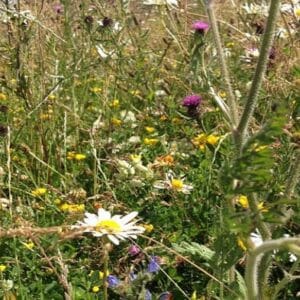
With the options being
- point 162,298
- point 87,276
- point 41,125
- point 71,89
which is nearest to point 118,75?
point 71,89

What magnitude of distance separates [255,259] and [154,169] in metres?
1.05

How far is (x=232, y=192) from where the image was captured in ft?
3.28

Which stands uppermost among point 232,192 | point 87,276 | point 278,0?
point 278,0

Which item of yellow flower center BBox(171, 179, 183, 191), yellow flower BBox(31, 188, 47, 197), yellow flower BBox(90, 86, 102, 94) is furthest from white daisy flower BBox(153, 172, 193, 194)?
yellow flower BBox(90, 86, 102, 94)

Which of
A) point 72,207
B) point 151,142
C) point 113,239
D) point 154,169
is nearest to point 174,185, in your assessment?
point 154,169

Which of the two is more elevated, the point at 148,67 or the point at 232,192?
the point at 232,192

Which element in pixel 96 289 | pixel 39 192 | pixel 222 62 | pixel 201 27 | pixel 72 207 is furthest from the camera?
pixel 39 192

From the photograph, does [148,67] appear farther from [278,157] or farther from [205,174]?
[278,157]

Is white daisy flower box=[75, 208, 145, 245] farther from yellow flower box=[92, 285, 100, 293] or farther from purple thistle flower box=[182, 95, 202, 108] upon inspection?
purple thistle flower box=[182, 95, 202, 108]

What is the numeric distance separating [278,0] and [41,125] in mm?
1570

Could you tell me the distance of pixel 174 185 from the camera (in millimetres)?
2018

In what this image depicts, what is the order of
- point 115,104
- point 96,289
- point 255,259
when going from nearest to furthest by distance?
point 255,259 → point 96,289 → point 115,104

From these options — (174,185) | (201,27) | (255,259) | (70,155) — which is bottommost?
(70,155)

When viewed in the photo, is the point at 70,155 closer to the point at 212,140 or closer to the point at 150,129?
the point at 150,129
